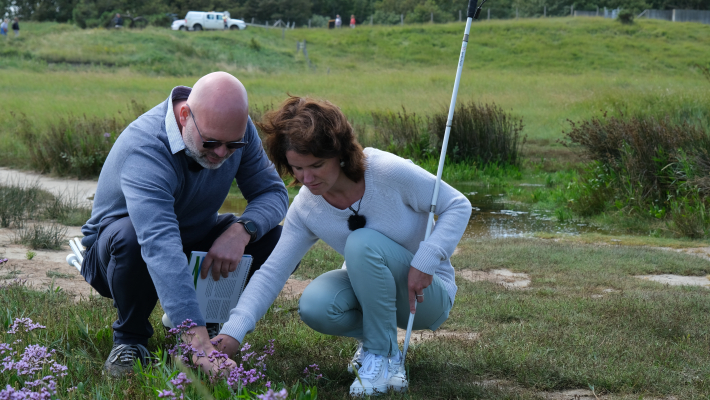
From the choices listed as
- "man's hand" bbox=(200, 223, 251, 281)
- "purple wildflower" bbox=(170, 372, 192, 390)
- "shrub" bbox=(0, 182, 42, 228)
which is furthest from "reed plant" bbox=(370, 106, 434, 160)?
"purple wildflower" bbox=(170, 372, 192, 390)

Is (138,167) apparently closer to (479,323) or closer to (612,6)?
(479,323)

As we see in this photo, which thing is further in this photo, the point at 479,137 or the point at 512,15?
the point at 512,15

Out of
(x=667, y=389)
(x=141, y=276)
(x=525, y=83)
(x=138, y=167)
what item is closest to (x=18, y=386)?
(x=141, y=276)

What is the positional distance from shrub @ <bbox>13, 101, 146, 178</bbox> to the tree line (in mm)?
44013

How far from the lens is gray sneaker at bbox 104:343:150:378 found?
2656mm

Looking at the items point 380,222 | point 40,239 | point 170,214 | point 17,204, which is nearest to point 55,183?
point 17,204

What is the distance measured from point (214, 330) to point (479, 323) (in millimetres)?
1397

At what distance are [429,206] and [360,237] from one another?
12.9 inches

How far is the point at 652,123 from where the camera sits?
754 cm

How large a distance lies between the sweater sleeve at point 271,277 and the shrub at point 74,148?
7459mm

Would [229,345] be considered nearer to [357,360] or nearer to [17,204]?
[357,360]

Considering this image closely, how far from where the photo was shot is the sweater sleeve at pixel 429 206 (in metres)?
2.61

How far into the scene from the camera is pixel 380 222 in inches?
108

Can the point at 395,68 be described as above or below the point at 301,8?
below
